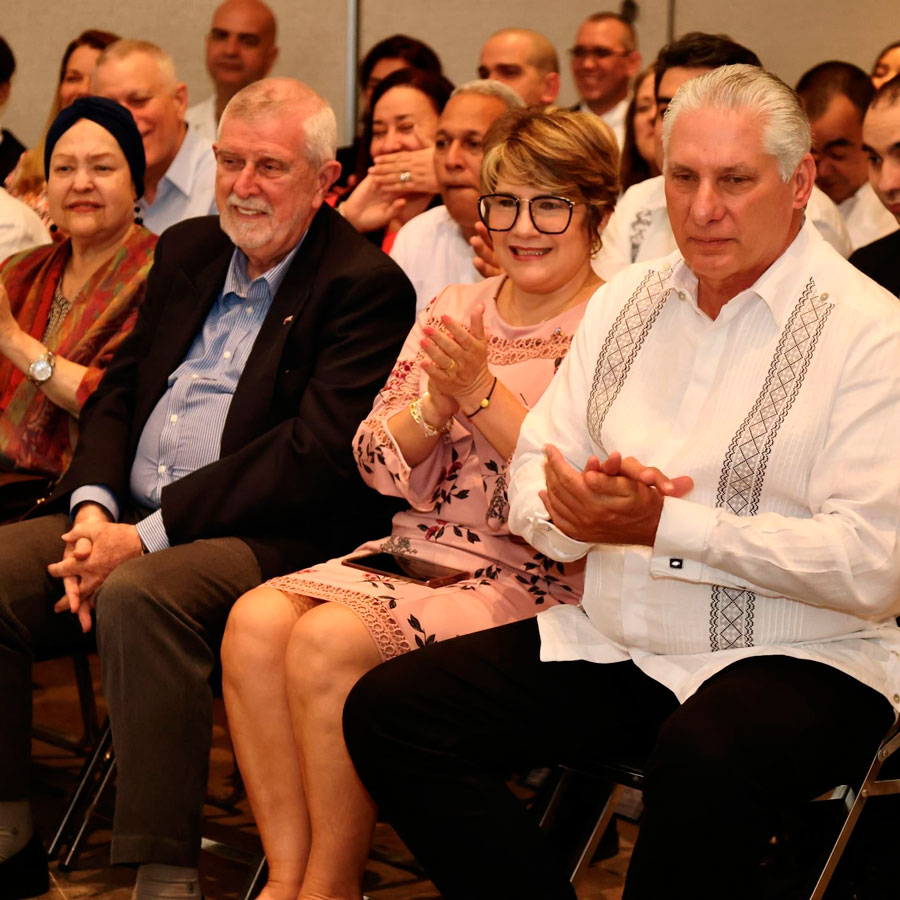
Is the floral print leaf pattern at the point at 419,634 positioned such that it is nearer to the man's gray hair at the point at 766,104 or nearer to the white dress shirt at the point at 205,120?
the man's gray hair at the point at 766,104

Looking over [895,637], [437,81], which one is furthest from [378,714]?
[437,81]

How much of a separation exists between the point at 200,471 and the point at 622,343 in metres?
1.08

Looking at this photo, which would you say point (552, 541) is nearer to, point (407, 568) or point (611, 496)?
point (611, 496)

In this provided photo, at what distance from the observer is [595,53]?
550cm

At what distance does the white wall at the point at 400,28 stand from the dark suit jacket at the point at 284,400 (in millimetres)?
3239

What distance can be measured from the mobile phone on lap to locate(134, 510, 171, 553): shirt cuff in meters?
0.46

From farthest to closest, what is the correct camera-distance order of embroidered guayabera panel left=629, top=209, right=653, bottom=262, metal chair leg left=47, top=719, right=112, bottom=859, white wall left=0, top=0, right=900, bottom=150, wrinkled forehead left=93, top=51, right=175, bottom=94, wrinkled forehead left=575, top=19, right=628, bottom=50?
white wall left=0, top=0, right=900, bottom=150 → wrinkled forehead left=575, top=19, right=628, bottom=50 → wrinkled forehead left=93, top=51, right=175, bottom=94 → embroidered guayabera panel left=629, top=209, right=653, bottom=262 → metal chair leg left=47, top=719, right=112, bottom=859

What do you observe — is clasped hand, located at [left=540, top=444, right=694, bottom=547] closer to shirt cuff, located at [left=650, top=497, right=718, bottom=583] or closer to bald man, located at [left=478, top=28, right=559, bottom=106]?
shirt cuff, located at [left=650, top=497, right=718, bottom=583]

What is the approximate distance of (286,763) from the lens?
9.18 ft

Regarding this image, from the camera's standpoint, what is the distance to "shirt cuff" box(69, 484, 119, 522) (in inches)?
130

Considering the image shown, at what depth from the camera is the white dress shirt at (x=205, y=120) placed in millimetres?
6012

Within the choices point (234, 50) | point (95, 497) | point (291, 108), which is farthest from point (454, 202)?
point (234, 50)

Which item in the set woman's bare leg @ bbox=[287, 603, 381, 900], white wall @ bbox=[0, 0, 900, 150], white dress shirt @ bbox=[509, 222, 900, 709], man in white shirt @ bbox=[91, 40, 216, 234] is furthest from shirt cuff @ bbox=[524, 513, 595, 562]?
white wall @ bbox=[0, 0, 900, 150]

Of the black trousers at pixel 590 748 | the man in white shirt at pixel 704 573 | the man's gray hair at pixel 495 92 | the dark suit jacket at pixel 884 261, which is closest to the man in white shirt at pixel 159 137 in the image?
the man's gray hair at pixel 495 92
